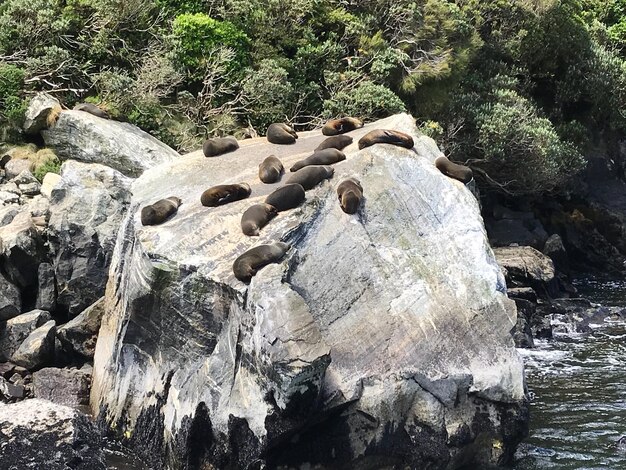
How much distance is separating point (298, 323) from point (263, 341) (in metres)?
0.50

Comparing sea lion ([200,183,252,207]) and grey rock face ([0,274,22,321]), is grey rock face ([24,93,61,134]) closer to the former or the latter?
grey rock face ([0,274,22,321])

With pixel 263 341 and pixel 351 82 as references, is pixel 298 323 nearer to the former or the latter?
pixel 263 341

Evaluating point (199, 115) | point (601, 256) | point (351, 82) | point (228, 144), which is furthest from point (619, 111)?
point (228, 144)

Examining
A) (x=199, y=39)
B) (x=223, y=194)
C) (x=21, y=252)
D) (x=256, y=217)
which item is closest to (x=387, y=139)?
(x=223, y=194)

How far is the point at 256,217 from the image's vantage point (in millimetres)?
12289

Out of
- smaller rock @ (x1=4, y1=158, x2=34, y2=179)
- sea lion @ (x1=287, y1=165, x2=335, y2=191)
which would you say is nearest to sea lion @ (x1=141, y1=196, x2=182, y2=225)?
sea lion @ (x1=287, y1=165, x2=335, y2=191)

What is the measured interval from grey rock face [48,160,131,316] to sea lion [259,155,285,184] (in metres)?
3.57

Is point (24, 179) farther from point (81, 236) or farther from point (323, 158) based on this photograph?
point (323, 158)

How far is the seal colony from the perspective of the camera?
449 inches

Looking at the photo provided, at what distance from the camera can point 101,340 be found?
1384cm

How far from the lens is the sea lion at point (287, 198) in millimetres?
12562

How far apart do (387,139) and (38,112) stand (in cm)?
1019

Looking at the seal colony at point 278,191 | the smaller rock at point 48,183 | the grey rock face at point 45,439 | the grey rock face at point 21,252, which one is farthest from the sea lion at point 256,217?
the smaller rock at point 48,183

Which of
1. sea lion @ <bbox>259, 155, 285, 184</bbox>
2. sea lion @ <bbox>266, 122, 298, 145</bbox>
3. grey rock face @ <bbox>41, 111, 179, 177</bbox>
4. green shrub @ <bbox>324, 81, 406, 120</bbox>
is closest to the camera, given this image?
sea lion @ <bbox>259, 155, 285, 184</bbox>
